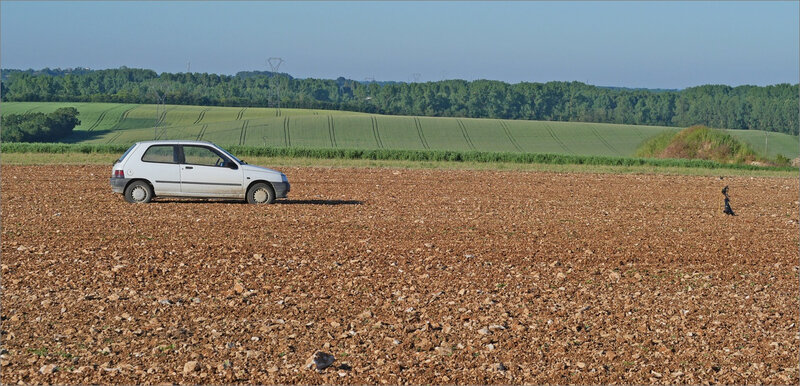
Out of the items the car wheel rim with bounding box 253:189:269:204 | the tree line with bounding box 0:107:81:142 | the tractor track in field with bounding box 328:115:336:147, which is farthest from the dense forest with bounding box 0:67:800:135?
the car wheel rim with bounding box 253:189:269:204

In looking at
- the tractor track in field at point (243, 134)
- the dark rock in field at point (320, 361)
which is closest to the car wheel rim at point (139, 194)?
the dark rock in field at point (320, 361)

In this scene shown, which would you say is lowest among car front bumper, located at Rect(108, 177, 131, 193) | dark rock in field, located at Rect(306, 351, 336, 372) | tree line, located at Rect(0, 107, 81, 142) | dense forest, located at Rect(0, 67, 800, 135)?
dark rock in field, located at Rect(306, 351, 336, 372)

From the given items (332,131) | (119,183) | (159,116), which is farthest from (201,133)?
(119,183)

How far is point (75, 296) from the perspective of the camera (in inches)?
416

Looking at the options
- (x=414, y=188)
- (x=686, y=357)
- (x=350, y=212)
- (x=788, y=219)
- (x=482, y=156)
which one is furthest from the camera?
(x=482, y=156)

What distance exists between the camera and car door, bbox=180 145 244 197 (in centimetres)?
2045

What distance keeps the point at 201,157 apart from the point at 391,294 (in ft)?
35.3

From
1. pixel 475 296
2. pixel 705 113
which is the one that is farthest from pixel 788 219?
pixel 705 113

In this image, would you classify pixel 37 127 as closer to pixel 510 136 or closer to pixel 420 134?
pixel 420 134

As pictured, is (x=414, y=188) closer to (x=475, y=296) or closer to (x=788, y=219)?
(x=788, y=219)

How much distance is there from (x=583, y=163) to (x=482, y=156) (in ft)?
19.3

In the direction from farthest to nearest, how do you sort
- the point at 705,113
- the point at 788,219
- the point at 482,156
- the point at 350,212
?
1. the point at 705,113
2. the point at 482,156
3. the point at 788,219
4. the point at 350,212

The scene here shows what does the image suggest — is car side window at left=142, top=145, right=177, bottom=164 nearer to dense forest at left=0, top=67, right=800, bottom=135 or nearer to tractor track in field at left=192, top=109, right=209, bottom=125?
tractor track in field at left=192, top=109, right=209, bottom=125

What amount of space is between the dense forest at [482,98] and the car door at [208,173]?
111704mm
